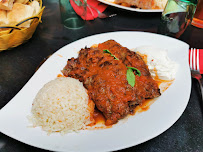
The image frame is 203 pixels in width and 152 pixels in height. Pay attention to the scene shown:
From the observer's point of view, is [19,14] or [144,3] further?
[144,3]

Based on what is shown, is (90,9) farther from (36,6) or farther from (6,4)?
(6,4)

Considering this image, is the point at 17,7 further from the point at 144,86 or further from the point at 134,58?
the point at 144,86

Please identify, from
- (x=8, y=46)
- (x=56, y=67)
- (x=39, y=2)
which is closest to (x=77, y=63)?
(x=56, y=67)

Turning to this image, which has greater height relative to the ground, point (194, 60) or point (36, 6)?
point (36, 6)

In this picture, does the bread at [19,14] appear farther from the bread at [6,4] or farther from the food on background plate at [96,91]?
the food on background plate at [96,91]

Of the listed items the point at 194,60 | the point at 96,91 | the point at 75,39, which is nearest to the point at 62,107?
the point at 96,91

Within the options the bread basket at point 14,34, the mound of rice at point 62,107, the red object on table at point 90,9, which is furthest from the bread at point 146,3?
the mound of rice at point 62,107
